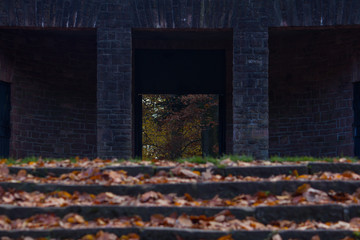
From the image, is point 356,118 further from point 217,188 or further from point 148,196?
point 148,196

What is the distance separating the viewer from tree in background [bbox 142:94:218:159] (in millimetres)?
21469

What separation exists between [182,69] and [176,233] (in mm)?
9432

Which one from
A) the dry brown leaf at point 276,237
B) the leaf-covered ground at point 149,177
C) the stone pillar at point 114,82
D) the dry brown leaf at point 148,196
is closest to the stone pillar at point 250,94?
the stone pillar at point 114,82

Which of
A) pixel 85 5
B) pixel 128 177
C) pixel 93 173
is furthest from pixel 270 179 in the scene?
pixel 85 5

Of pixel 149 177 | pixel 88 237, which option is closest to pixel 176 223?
pixel 88 237

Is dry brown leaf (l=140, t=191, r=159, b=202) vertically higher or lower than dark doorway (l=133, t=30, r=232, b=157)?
lower

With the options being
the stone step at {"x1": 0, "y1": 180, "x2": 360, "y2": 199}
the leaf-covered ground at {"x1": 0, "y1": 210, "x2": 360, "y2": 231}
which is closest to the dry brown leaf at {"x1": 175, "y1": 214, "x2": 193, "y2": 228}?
the leaf-covered ground at {"x1": 0, "y1": 210, "x2": 360, "y2": 231}

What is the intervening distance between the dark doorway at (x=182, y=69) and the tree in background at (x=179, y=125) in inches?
260

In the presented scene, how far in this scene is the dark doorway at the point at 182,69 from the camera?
1391 cm

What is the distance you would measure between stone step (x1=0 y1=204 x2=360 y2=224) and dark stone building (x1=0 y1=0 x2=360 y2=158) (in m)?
4.91

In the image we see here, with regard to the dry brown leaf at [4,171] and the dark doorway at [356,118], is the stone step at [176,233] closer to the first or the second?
the dry brown leaf at [4,171]

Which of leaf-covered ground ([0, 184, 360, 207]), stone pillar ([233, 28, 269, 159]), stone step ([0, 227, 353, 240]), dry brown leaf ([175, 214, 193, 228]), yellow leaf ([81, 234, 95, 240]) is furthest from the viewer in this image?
stone pillar ([233, 28, 269, 159])

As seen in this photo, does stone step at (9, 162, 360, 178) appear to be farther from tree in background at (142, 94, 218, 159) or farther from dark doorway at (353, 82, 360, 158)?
tree in background at (142, 94, 218, 159)

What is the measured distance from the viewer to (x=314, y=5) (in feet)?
35.1
